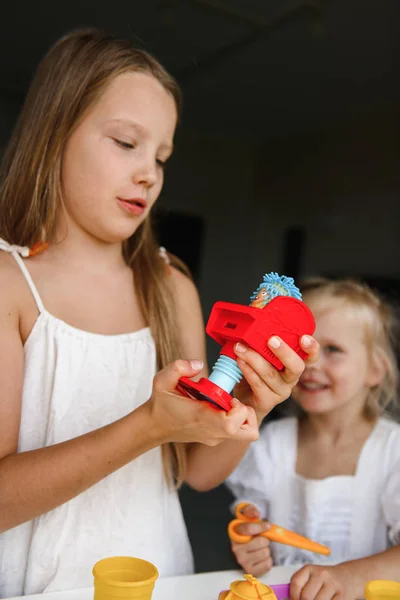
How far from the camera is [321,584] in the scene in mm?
847

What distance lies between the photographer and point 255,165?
4766 mm

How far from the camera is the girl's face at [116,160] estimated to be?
36.4 inches

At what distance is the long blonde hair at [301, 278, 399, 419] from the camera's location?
1406mm

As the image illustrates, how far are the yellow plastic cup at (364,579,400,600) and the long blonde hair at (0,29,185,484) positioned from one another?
1.25 feet

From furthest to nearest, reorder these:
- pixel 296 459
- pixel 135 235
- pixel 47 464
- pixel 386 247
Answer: pixel 386 247, pixel 296 459, pixel 135 235, pixel 47 464

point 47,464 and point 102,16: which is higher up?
point 102,16

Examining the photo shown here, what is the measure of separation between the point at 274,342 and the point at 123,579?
0.29 m

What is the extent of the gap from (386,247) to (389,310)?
2190 millimetres

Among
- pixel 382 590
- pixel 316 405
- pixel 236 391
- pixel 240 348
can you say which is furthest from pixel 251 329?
pixel 316 405

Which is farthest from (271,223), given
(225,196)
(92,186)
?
(92,186)

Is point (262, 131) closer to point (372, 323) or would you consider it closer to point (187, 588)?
point (372, 323)

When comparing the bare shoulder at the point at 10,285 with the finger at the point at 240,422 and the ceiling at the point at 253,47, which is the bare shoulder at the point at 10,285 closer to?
the finger at the point at 240,422

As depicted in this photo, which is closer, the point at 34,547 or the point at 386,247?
the point at 34,547

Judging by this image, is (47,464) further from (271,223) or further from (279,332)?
(271,223)
